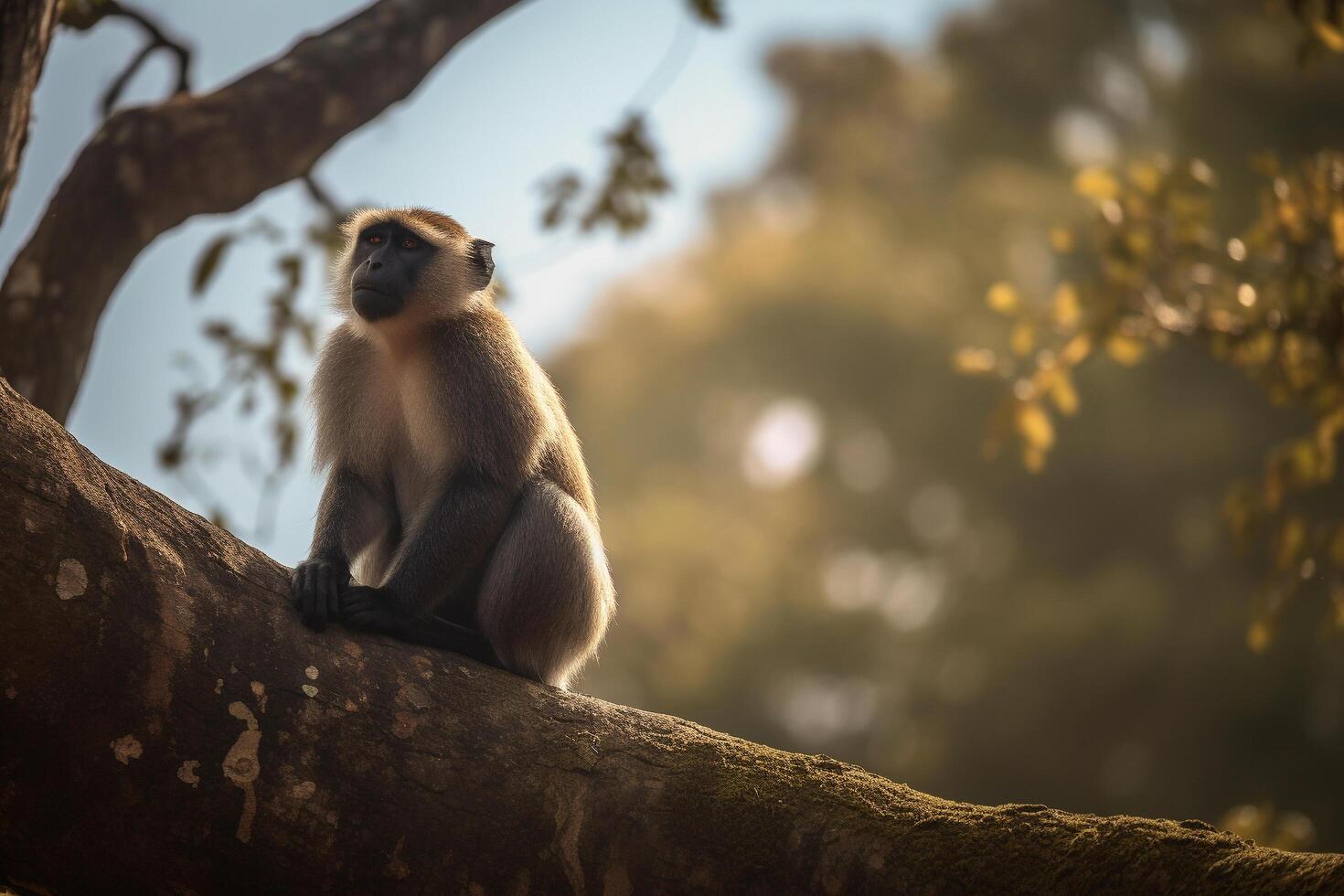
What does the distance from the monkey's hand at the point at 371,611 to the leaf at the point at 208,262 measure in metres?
2.90

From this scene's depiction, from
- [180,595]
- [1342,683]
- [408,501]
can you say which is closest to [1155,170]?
[408,501]

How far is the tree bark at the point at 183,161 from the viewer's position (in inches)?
199

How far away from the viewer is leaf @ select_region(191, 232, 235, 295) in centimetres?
688

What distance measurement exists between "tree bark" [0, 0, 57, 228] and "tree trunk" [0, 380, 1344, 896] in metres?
1.69

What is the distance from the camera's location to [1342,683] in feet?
73.1

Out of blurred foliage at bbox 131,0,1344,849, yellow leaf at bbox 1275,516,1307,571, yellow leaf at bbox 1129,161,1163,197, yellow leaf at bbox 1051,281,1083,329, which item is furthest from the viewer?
blurred foliage at bbox 131,0,1344,849

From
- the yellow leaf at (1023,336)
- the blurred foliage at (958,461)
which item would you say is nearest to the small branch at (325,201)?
the yellow leaf at (1023,336)

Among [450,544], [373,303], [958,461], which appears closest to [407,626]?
[450,544]

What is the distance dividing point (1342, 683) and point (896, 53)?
19.4 m

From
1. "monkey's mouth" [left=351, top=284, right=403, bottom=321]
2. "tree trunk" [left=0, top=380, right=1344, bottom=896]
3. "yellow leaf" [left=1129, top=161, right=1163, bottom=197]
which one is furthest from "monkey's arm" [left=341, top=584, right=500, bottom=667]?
"yellow leaf" [left=1129, top=161, right=1163, bottom=197]

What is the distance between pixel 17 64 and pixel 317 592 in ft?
7.45

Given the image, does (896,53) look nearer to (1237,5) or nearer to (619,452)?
(1237,5)

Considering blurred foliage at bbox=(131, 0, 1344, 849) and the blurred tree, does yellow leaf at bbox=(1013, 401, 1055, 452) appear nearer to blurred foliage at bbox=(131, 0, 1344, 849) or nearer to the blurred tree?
the blurred tree

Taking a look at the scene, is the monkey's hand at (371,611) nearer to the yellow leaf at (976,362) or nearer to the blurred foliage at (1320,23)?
the yellow leaf at (976,362)
